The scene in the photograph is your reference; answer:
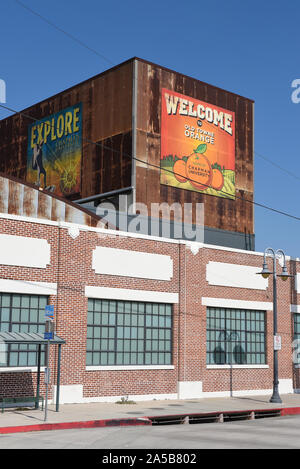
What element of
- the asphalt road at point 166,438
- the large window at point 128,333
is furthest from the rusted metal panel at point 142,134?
the asphalt road at point 166,438

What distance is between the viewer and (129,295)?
2830cm

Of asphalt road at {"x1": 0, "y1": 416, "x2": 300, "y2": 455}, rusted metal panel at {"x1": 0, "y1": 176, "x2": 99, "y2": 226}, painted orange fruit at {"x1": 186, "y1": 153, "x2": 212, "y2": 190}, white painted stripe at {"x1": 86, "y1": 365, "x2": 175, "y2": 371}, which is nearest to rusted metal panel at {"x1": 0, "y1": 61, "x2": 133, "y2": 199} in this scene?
painted orange fruit at {"x1": 186, "y1": 153, "x2": 212, "y2": 190}

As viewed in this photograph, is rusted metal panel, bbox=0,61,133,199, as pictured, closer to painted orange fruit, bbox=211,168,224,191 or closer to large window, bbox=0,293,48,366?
painted orange fruit, bbox=211,168,224,191

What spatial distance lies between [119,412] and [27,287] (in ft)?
20.0

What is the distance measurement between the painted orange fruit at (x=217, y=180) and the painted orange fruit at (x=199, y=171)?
15.8 inches

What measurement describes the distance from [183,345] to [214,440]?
13.7 meters

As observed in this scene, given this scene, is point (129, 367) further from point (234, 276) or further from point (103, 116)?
point (103, 116)

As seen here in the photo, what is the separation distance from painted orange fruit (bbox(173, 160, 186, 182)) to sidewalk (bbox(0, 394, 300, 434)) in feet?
55.6

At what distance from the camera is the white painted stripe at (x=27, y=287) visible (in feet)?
80.1

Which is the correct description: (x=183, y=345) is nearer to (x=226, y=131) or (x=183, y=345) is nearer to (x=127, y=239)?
(x=127, y=239)

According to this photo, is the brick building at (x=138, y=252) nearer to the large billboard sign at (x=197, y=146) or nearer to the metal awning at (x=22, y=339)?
the large billboard sign at (x=197, y=146)

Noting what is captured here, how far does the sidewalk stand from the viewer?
19391 mm

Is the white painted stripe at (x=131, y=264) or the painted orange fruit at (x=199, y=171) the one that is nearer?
the white painted stripe at (x=131, y=264)

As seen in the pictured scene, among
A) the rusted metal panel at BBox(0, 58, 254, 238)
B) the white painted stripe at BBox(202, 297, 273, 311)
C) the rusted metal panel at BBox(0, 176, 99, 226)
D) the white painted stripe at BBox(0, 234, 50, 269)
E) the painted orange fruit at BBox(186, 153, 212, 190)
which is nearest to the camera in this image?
the white painted stripe at BBox(0, 234, 50, 269)
